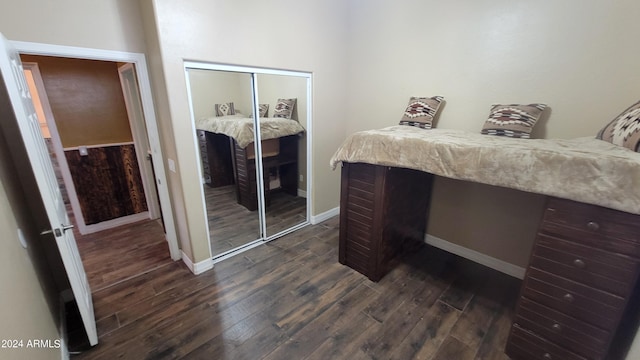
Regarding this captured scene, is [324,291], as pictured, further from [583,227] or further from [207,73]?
[207,73]

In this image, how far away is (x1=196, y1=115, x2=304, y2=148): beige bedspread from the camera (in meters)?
→ 2.59

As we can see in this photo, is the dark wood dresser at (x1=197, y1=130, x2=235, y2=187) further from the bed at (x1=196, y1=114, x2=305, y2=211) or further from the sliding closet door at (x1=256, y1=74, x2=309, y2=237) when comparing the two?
the sliding closet door at (x1=256, y1=74, x2=309, y2=237)

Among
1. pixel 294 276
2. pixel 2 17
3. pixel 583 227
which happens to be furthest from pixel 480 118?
pixel 2 17

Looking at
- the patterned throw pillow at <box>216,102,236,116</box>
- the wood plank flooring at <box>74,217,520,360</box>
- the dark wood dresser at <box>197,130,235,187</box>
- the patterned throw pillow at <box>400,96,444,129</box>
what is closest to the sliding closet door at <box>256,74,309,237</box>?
the patterned throw pillow at <box>216,102,236,116</box>

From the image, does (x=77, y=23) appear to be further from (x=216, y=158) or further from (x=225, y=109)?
(x=216, y=158)

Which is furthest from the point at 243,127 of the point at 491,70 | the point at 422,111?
the point at 491,70

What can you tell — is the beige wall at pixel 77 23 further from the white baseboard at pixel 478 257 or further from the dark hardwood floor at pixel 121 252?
the white baseboard at pixel 478 257

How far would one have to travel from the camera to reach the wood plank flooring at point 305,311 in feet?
5.81

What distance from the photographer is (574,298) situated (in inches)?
56.6

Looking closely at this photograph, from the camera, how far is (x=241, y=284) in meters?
2.39

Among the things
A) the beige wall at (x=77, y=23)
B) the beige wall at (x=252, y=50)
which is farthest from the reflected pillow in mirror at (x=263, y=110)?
the beige wall at (x=77, y=23)

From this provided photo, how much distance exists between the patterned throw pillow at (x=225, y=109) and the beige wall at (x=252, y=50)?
39 cm

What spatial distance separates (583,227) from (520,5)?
6.11ft

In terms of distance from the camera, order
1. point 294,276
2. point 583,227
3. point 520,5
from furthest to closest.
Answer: point 294,276
point 520,5
point 583,227
